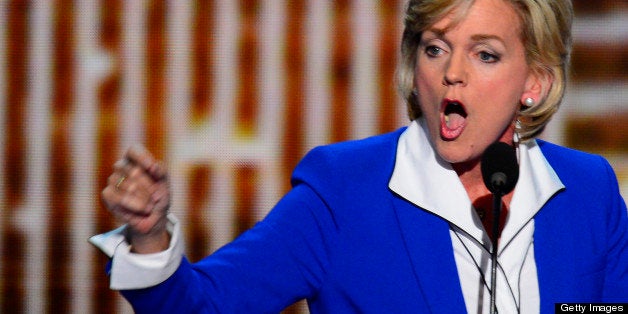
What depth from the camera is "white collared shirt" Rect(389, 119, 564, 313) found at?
138cm

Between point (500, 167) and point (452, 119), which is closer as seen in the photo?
point (500, 167)

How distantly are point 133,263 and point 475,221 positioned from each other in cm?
55

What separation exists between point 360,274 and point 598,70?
1.69 metres

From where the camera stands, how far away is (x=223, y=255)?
1.30 metres

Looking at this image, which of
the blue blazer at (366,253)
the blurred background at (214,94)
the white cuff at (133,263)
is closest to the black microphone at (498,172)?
the blue blazer at (366,253)

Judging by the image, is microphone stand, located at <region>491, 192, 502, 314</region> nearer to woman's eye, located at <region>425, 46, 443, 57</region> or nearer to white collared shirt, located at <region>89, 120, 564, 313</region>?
white collared shirt, located at <region>89, 120, 564, 313</region>

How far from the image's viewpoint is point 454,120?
1.41 metres

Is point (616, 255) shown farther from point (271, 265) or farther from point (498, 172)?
point (271, 265)

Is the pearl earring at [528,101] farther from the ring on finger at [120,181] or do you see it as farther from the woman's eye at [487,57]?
the ring on finger at [120,181]

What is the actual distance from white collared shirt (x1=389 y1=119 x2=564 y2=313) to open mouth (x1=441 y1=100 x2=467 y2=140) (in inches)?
3.1

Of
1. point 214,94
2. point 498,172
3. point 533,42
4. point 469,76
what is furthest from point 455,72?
point 214,94

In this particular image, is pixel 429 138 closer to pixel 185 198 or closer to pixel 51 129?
pixel 185 198

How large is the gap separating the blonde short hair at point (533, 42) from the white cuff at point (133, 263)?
21.2 inches

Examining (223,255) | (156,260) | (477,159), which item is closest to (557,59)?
(477,159)
